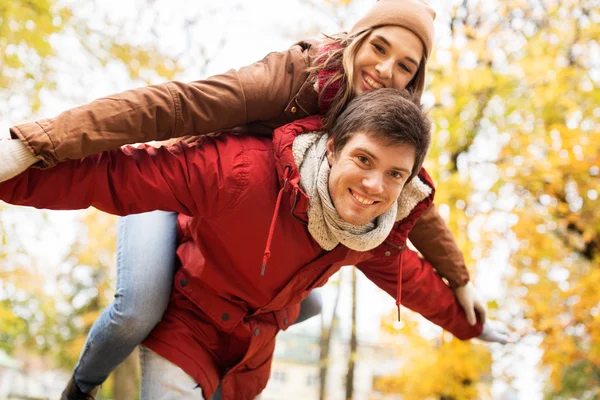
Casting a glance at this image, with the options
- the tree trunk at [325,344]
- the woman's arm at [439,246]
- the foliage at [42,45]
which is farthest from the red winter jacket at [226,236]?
the tree trunk at [325,344]

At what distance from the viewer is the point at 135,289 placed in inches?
97.6

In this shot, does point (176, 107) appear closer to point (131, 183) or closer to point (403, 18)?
point (131, 183)

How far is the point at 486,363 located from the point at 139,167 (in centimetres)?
550

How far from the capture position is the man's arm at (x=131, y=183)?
1.91 metres

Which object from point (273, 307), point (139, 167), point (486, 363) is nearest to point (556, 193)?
point (486, 363)

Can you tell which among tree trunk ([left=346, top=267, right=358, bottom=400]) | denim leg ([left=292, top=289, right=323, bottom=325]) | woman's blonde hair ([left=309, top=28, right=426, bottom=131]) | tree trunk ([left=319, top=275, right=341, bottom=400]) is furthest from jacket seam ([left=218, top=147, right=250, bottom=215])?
tree trunk ([left=319, top=275, right=341, bottom=400])

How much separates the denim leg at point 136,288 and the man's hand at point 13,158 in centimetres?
82

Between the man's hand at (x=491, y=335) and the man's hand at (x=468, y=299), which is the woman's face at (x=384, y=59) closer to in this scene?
the man's hand at (x=468, y=299)

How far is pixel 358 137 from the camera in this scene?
2.19m

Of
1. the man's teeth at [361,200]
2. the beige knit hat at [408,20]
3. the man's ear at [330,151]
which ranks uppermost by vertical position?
the beige knit hat at [408,20]

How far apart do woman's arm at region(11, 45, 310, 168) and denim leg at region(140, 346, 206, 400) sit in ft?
3.22

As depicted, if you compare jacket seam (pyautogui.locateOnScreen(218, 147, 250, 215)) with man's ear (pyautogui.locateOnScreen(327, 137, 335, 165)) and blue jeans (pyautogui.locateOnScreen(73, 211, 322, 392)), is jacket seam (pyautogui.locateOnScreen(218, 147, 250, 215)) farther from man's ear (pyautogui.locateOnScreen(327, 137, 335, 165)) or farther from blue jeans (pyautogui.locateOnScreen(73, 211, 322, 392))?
blue jeans (pyautogui.locateOnScreen(73, 211, 322, 392))

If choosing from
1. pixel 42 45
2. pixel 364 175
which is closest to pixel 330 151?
pixel 364 175

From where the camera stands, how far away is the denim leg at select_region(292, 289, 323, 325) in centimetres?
317
